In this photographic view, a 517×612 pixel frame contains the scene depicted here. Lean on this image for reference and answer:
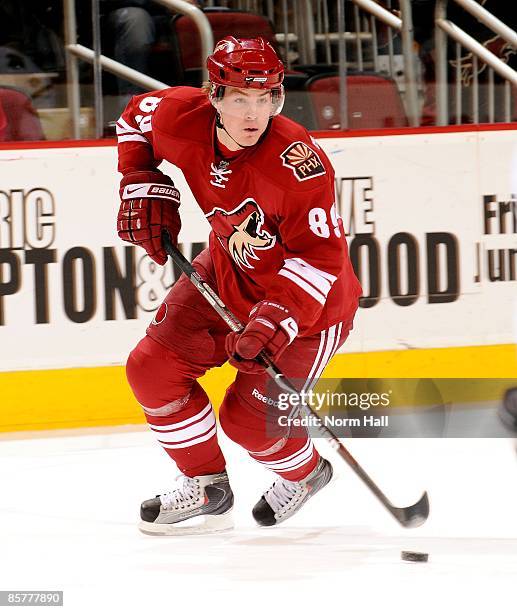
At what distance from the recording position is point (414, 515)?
2863 millimetres

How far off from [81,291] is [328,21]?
1219 millimetres

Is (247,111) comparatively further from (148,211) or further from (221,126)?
(148,211)

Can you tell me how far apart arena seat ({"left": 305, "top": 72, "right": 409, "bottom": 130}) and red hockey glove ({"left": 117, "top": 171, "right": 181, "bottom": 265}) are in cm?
143

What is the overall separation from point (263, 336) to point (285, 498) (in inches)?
22.7

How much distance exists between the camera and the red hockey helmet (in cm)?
255

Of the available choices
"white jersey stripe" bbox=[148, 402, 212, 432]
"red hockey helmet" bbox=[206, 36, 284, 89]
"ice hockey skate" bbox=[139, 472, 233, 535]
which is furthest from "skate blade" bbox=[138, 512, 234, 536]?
"red hockey helmet" bbox=[206, 36, 284, 89]

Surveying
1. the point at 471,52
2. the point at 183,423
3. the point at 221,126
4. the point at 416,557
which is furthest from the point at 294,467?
the point at 471,52

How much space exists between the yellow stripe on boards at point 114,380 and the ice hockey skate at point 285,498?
115 centimetres

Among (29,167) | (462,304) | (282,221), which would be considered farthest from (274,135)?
(462,304)

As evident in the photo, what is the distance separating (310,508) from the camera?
10.4ft

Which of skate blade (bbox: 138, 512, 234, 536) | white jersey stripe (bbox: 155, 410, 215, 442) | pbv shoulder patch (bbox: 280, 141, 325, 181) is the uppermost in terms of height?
pbv shoulder patch (bbox: 280, 141, 325, 181)

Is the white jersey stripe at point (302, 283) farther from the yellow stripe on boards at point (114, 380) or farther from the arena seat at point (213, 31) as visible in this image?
the arena seat at point (213, 31)

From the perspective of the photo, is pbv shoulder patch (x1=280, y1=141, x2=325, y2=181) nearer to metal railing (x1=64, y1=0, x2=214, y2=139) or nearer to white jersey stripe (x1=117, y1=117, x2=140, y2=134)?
white jersey stripe (x1=117, y1=117, x2=140, y2=134)

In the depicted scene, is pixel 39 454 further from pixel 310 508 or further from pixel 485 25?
pixel 485 25
